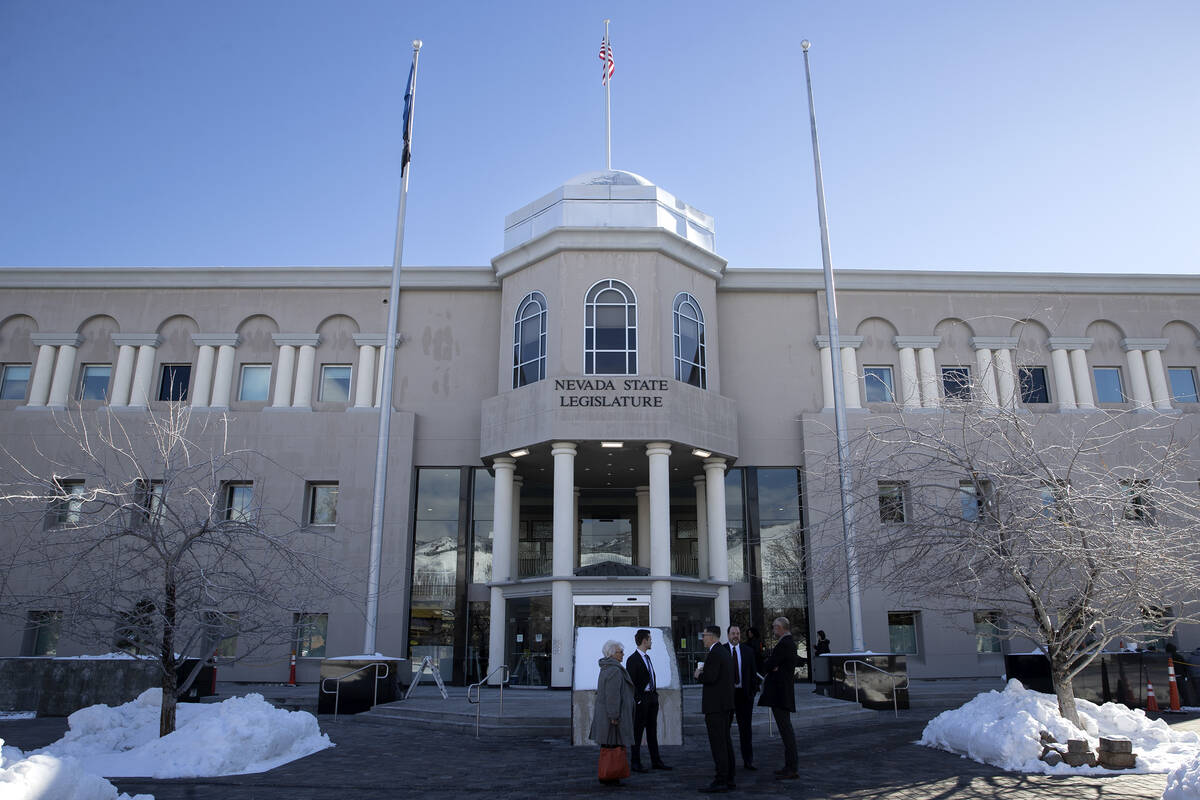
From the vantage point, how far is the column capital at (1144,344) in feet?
98.8

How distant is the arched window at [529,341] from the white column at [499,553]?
283 centimetres

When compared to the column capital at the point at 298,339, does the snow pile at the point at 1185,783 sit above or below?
below

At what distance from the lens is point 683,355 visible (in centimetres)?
2684

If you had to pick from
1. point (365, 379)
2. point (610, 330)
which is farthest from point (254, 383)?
point (610, 330)

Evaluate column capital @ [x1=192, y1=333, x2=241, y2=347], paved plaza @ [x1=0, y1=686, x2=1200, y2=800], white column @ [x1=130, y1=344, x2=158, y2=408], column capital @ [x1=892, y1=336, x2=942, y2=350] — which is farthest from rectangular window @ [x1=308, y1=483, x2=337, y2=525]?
column capital @ [x1=892, y1=336, x2=942, y2=350]

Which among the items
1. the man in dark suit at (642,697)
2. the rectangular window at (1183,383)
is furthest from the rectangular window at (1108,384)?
the man in dark suit at (642,697)

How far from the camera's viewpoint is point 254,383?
29.6 m

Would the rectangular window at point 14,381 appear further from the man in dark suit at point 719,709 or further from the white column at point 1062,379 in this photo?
the white column at point 1062,379

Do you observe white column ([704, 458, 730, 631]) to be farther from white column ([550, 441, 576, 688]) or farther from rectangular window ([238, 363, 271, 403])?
rectangular window ([238, 363, 271, 403])

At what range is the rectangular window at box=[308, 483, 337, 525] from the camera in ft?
91.8

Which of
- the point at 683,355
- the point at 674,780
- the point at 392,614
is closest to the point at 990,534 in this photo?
the point at 674,780

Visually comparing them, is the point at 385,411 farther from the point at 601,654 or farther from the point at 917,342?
the point at 917,342

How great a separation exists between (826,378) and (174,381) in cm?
2307

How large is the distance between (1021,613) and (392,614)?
19867 millimetres
